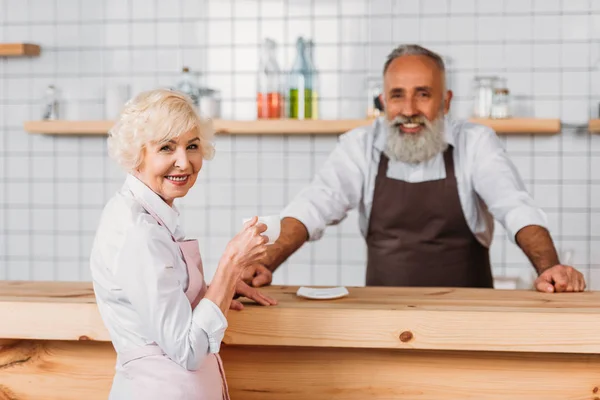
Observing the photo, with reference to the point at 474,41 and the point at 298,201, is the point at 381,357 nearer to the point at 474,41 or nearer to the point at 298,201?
the point at 298,201

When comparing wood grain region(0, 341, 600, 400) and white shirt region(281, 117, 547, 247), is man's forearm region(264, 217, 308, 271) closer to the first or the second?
white shirt region(281, 117, 547, 247)

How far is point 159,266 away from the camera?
1211 millimetres

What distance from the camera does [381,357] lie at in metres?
1.52

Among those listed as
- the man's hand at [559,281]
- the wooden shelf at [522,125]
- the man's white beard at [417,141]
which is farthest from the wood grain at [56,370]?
the wooden shelf at [522,125]

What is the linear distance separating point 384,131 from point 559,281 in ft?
2.79

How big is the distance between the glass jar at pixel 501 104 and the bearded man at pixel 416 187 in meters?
0.66

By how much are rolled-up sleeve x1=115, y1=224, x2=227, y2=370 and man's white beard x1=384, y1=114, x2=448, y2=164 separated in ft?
3.83

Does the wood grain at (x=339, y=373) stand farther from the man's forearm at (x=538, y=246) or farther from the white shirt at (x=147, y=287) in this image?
the man's forearm at (x=538, y=246)

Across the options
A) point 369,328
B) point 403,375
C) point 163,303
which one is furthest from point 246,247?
point 403,375

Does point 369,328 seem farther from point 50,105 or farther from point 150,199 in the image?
point 50,105

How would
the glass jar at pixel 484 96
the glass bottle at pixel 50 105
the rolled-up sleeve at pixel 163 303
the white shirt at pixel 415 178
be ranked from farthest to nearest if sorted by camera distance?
the glass bottle at pixel 50 105
the glass jar at pixel 484 96
the white shirt at pixel 415 178
the rolled-up sleeve at pixel 163 303

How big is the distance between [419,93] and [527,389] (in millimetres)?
1020

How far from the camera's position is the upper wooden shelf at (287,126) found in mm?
2920

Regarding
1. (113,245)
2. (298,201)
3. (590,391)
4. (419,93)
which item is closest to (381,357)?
(590,391)
